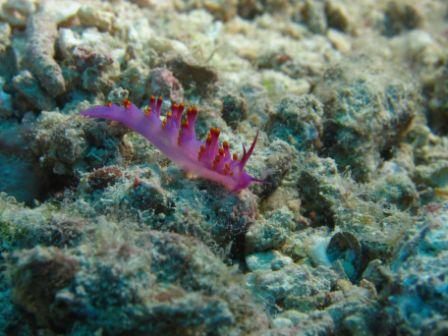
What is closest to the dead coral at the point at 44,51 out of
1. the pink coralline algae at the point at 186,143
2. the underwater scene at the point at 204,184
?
the underwater scene at the point at 204,184

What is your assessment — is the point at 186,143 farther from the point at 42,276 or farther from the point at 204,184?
the point at 42,276

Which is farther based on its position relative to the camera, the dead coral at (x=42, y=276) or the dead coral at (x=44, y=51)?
the dead coral at (x=44, y=51)

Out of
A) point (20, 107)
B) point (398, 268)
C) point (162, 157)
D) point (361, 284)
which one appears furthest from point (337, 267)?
point (20, 107)

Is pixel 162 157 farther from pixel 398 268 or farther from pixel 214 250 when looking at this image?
pixel 398 268

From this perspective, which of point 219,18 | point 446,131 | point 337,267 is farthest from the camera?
point 219,18

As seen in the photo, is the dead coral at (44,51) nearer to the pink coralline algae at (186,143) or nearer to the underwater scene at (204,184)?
the underwater scene at (204,184)
